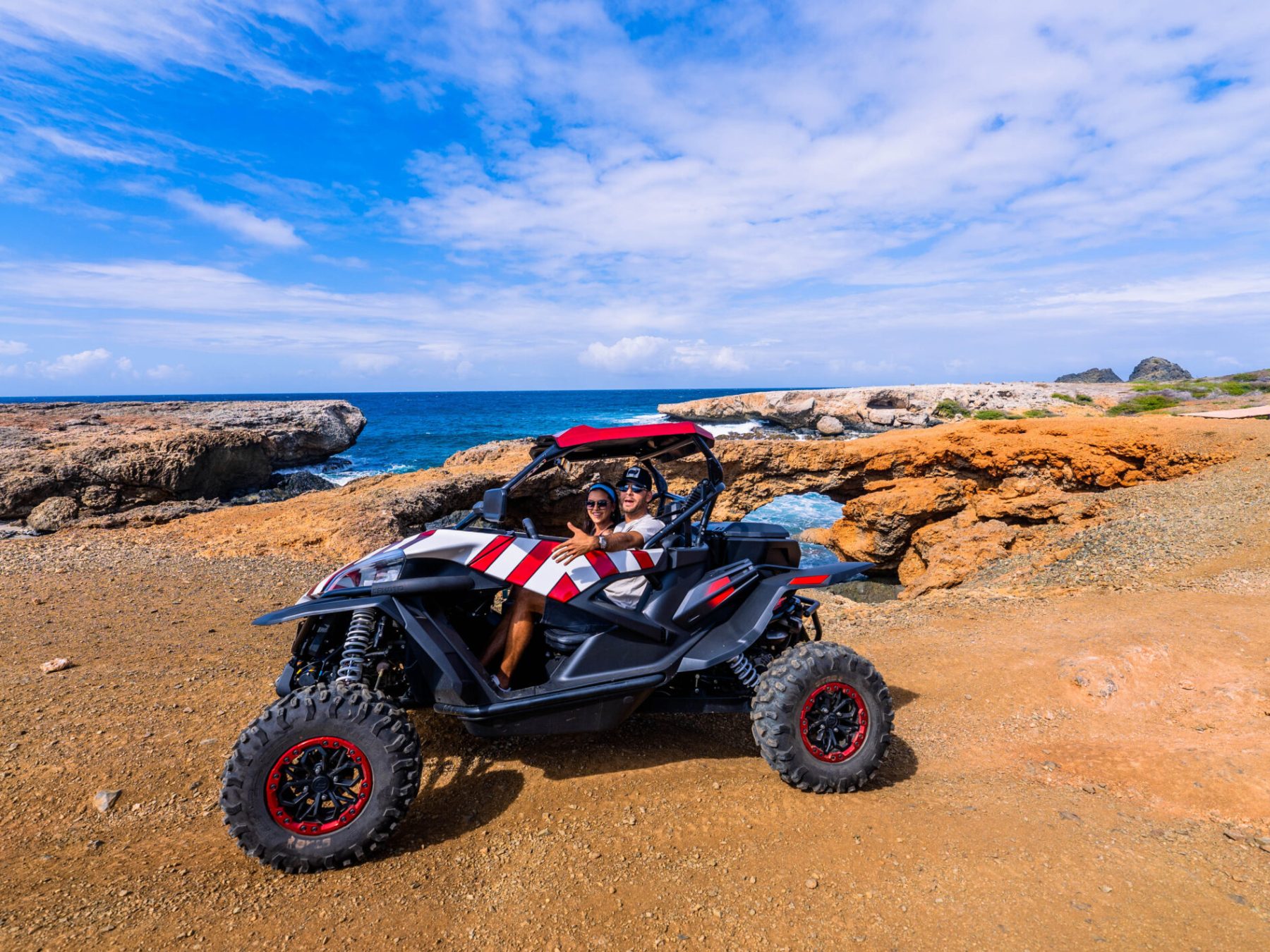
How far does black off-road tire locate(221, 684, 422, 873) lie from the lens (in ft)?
9.59

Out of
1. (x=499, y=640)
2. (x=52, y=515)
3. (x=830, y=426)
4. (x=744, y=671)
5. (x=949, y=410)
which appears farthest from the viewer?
(x=830, y=426)

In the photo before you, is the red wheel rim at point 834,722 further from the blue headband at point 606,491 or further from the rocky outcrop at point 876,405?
the rocky outcrop at point 876,405

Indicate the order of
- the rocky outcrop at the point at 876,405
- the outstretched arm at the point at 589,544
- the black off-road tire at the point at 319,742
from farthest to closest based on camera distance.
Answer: the rocky outcrop at the point at 876,405
the outstretched arm at the point at 589,544
the black off-road tire at the point at 319,742

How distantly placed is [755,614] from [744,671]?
35 centimetres

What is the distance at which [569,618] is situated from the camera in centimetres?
387

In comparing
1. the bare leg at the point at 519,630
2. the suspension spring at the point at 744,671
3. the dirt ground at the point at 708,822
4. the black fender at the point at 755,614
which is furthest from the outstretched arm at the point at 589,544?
the dirt ground at the point at 708,822

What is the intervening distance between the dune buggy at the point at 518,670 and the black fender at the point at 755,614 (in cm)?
1

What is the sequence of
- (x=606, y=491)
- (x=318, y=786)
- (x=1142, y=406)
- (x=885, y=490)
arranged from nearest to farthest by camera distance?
1. (x=318, y=786)
2. (x=606, y=491)
3. (x=885, y=490)
4. (x=1142, y=406)

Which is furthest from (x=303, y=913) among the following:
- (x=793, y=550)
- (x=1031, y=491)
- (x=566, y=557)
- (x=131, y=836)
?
(x=1031, y=491)

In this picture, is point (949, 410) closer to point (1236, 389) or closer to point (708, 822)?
point (1236, 389)

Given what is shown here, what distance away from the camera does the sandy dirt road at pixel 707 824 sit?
8.83 feet

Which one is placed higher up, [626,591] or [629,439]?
[629,439]

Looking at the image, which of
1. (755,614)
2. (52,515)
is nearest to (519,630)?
(755,614)

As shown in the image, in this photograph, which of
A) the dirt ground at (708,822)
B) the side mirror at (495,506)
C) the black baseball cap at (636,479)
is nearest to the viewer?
the dirt ground at (708,822)
